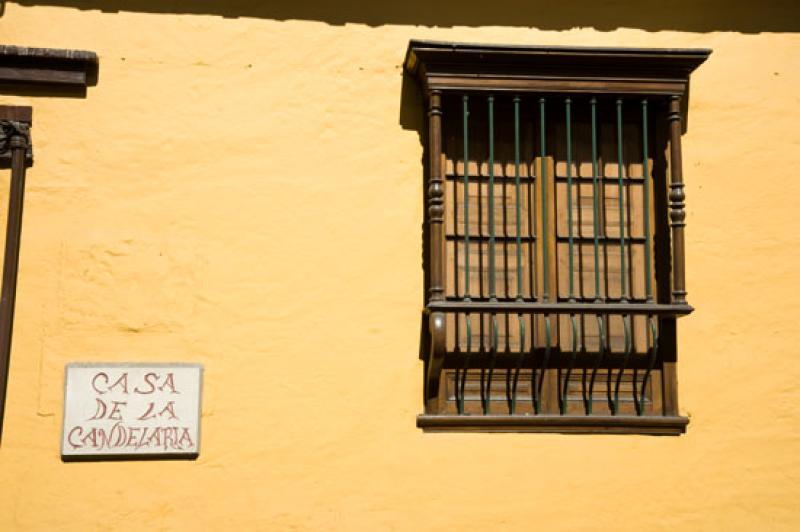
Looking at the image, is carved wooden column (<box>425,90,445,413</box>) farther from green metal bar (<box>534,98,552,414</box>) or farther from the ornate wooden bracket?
green metal bar (<box>534,98,552,414</box>)

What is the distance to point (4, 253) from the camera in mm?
4418

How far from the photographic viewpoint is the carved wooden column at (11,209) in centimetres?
436

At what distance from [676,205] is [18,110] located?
314 cm

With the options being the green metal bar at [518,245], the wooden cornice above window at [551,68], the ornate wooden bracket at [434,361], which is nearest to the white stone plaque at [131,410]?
the ornate wooden bracket at [434,361]

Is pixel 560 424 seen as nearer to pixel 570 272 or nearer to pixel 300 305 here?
pixel 570 272

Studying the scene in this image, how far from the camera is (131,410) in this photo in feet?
14.4

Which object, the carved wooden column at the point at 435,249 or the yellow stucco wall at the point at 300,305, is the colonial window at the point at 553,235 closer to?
the carved wooden column at the point at 435,249

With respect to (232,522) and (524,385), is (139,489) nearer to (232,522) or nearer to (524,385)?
(232,522)

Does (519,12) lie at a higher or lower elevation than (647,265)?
higher

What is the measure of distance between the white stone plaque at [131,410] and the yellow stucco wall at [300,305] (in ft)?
0.19

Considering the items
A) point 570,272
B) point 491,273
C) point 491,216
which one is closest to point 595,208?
point 570,272

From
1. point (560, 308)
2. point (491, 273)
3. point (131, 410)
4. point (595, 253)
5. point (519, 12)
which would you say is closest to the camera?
point (131, 410)

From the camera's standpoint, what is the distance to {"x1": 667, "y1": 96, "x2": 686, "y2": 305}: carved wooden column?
4.61 metres

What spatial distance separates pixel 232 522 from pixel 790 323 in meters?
2.82
